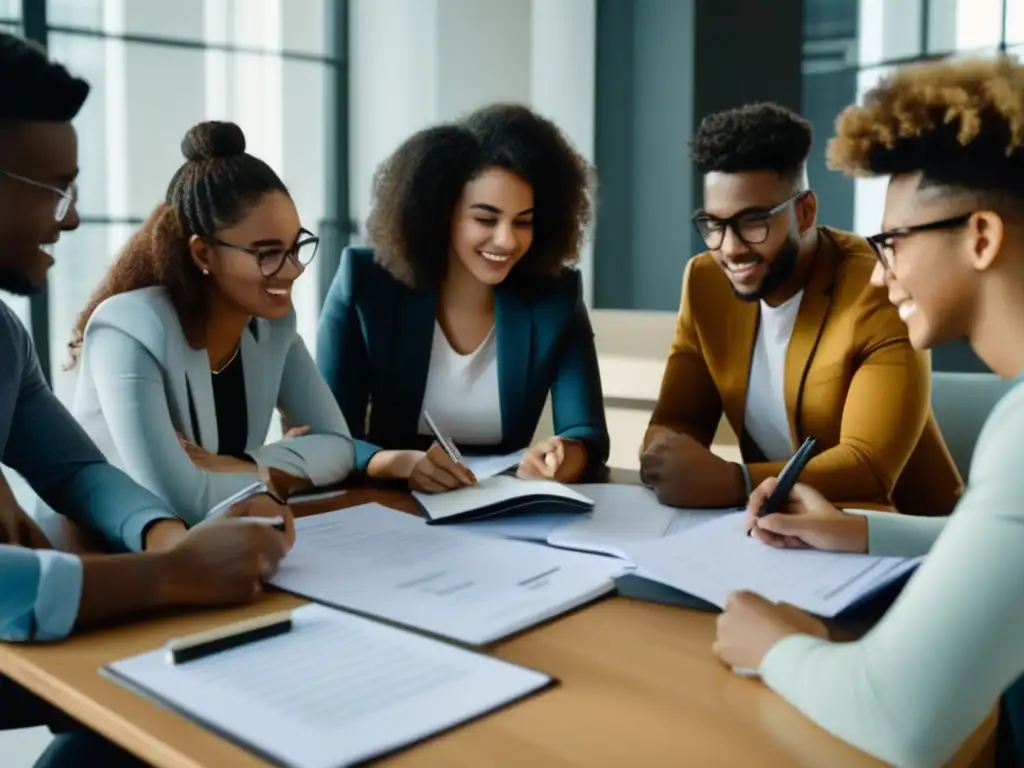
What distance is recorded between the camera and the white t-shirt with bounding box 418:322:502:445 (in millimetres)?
2100

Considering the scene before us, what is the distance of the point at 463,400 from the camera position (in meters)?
2.10

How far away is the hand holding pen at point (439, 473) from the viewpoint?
5.22 ft

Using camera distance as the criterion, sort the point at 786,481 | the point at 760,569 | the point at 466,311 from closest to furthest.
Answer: the point at 760,569
the point at 786,481
the point at 466,311

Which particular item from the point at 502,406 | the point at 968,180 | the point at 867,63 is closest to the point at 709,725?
the point at 968,180

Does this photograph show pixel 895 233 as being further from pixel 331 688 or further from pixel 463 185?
pixel 463 185

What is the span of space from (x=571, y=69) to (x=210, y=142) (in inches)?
90.9

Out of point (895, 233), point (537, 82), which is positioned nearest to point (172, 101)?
point (537, 82)

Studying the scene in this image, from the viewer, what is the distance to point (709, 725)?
798 mm

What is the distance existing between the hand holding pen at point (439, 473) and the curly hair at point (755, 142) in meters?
0.80

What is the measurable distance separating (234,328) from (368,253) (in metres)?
0.54

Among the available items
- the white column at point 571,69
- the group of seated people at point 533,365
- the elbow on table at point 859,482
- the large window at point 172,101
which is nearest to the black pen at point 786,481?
the group of seated people at point 533,365

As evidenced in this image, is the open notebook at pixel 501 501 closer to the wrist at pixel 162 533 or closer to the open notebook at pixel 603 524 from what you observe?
the open notebook at pixel 603 524

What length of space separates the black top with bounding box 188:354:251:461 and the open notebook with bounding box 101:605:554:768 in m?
0.85

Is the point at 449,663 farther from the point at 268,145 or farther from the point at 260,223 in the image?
the point at 268,145
